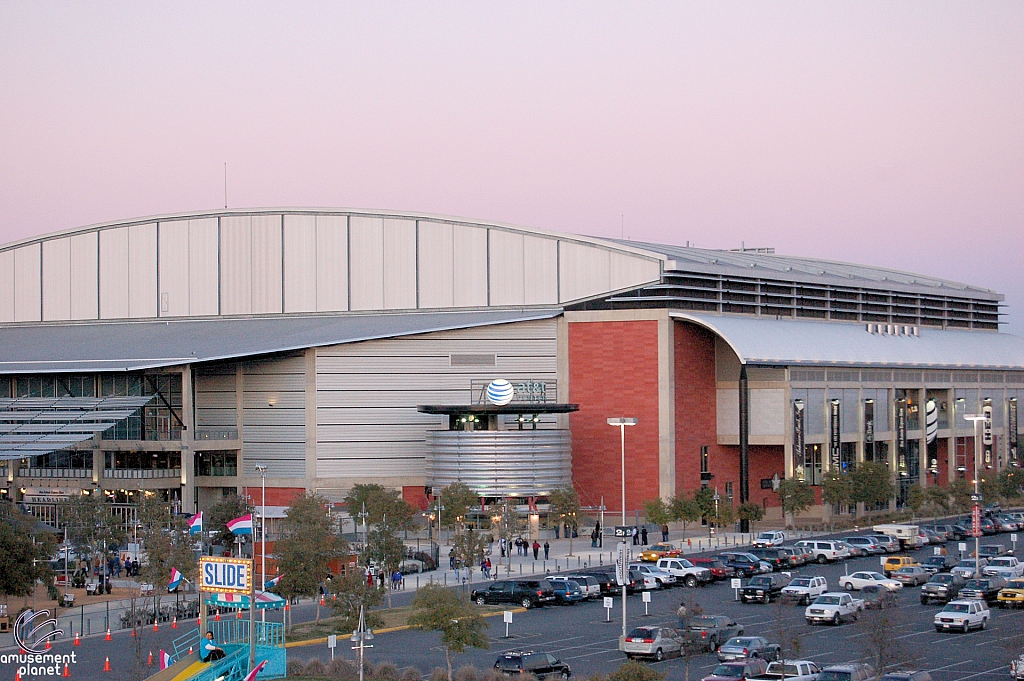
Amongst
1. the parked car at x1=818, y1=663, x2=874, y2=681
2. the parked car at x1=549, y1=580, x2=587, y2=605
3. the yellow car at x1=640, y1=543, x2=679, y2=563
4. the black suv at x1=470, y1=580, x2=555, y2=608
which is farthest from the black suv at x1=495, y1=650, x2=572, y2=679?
the yellow car at x1=640, y1=543, x2=679, y2=563

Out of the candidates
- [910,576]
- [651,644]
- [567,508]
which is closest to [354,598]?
[651,644]

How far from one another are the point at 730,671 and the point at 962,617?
14.2 meters

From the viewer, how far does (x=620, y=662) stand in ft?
159

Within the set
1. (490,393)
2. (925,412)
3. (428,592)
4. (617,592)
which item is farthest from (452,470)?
(428,592)

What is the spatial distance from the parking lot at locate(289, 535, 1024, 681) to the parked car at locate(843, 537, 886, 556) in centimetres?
1758

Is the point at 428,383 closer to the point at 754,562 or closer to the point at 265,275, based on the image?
the point at 265,275

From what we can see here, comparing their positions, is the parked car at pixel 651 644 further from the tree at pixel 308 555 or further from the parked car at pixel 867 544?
the parked car at pixel 867 544

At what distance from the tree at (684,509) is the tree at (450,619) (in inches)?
1787

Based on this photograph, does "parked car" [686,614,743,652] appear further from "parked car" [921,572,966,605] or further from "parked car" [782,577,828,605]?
"parked car" [921,572,966,605]

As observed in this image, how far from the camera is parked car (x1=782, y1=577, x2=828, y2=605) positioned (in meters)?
62.6

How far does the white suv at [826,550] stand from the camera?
79.8 metres

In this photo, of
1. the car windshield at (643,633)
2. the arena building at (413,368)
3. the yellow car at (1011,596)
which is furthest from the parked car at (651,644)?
the arena building at (413,368)

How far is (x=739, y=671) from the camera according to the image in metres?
43.8

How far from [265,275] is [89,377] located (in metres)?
15.2
